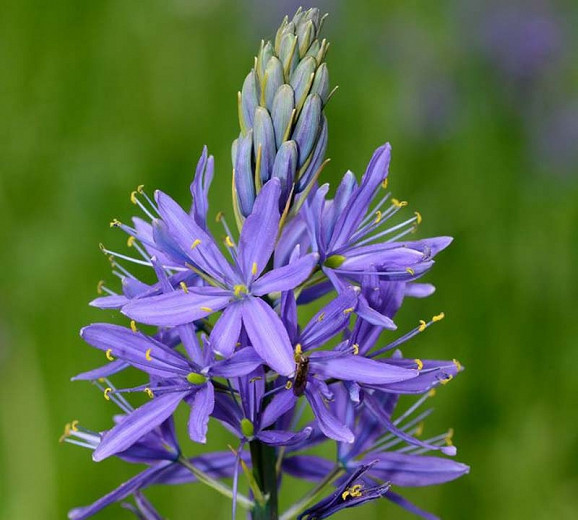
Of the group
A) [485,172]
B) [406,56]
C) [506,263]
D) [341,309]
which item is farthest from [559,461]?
[406,56]

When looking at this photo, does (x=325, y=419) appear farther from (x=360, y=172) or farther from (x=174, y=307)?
(x=360, y=172)

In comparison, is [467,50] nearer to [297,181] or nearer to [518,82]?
[518,82]

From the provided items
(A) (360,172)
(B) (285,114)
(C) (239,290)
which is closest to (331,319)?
(C) (239,290)

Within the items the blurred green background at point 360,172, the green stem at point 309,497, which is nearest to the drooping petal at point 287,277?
the green stem at point 309,497

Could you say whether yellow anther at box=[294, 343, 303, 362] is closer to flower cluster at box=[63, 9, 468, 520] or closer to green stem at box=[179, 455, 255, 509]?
flower cluster at box=[63, 9, 468, 520]

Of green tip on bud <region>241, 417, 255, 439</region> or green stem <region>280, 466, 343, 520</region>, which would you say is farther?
green stem <region>280, 466, 343, 520</region>

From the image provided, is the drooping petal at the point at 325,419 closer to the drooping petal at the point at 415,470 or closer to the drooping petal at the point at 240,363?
the drooping petal at the point at 240,363

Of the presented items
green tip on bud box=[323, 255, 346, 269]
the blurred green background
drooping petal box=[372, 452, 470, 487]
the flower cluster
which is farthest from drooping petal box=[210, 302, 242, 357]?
Answer: the blurred green background
